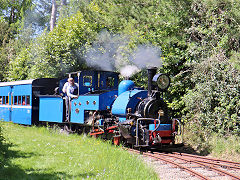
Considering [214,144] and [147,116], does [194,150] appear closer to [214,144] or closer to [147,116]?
[214,144]

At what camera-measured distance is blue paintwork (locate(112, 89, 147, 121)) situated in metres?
8.90

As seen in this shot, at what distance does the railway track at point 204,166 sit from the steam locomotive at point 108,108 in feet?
2.04

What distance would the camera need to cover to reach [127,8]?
43.0ft

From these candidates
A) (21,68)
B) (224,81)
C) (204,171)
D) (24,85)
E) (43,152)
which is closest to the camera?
(204,171)

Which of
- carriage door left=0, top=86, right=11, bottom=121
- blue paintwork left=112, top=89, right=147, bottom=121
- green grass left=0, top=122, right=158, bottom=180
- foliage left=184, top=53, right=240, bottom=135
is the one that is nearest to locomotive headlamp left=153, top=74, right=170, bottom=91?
blue paintwork left=112, top=89, right=147, bottom=121

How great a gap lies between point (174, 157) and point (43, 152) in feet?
11.6

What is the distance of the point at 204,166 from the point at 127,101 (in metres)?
3.00

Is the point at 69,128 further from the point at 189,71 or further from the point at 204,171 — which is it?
the point at 204,171

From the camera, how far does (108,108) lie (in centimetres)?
990

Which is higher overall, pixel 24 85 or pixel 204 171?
pixel 24 85

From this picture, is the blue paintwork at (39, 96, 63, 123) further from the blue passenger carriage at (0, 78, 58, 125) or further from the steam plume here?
the steam plume

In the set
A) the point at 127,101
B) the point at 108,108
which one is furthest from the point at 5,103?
the point at 127,101

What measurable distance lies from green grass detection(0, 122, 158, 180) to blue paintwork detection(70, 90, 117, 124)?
5.39 feet

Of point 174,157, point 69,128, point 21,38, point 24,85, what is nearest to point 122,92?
point 174,157
